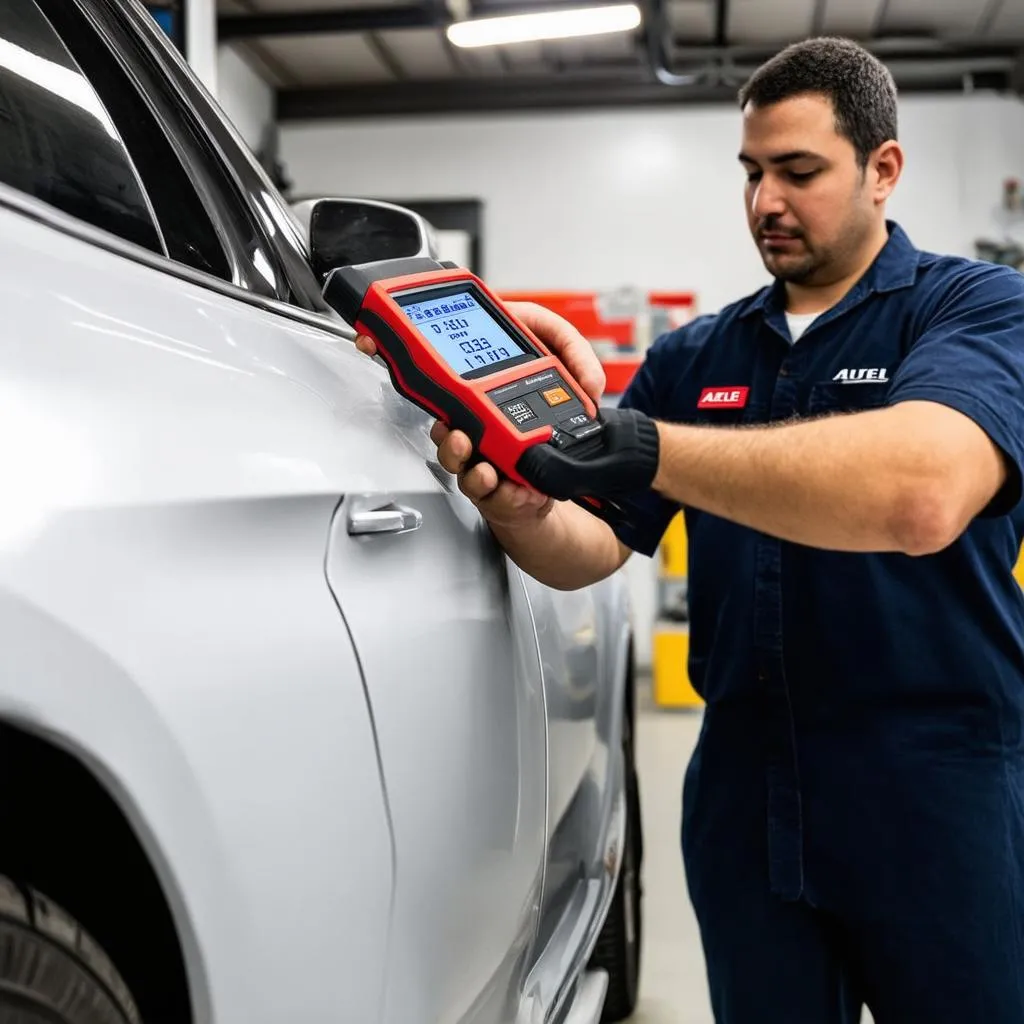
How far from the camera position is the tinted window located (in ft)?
2.87

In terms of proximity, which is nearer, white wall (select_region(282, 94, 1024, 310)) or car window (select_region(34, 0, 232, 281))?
car window (select_region(34, 0, 232, 281))

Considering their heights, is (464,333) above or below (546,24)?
below

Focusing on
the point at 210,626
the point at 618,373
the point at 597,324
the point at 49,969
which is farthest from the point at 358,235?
the point at 597,324

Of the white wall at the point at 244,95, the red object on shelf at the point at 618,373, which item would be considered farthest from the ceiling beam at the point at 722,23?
the white wall at the point at 244,95

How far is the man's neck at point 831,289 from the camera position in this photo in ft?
5.17

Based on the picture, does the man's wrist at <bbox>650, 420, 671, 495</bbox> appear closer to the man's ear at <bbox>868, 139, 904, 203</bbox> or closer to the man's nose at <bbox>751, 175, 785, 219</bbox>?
the man's nose at <bbox>751, 175, 785, 219</bbox>

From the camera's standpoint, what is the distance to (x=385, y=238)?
137 cm

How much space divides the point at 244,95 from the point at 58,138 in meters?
7.12

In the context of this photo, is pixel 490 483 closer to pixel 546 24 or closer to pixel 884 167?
pixel 884 167

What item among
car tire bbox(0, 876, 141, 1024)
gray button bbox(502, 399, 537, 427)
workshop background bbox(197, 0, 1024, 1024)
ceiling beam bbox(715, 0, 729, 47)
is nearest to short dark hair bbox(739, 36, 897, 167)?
gray button bbox(502, 399, 537, 427)

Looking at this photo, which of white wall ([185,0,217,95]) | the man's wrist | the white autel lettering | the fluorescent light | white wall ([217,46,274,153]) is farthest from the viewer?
white wall ([217,46,274,153])

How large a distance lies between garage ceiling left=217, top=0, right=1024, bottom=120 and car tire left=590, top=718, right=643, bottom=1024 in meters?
5.21

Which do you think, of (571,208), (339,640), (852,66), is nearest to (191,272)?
(339,640)

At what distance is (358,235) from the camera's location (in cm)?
135
